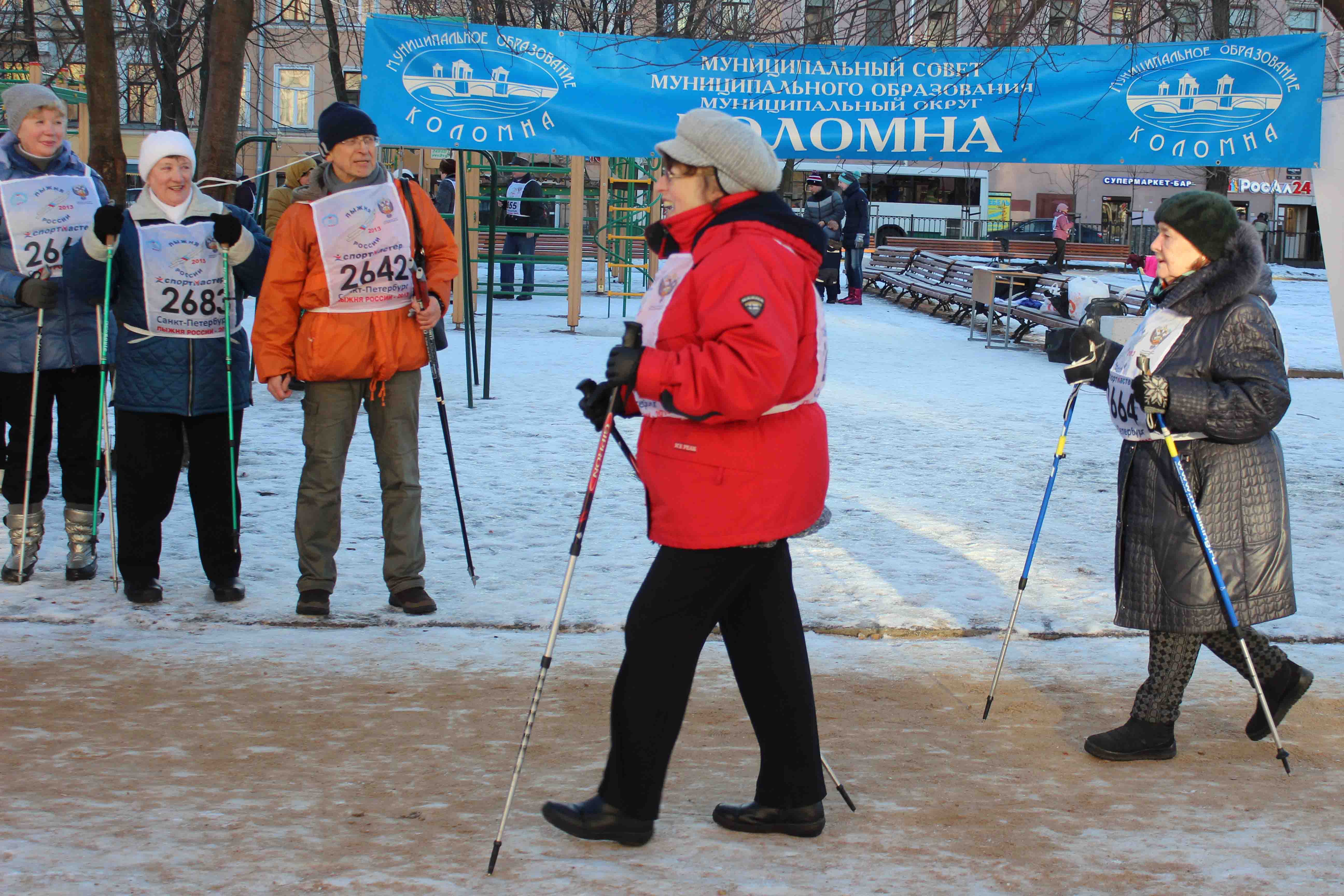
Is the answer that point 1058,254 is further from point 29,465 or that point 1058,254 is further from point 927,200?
point 29,465

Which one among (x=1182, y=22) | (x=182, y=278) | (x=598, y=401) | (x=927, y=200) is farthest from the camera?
(x=927, y=200)

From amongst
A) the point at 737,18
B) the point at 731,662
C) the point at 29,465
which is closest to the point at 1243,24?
the point at 737,18

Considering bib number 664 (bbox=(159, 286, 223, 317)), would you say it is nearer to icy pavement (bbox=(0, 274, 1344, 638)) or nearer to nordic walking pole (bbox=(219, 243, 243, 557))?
nordic walking pole (bbox=(219, 243, 243, 557))

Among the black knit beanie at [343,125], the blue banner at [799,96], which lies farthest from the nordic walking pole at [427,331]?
the blue banner at [799,96]

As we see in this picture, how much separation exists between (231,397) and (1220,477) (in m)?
3.50

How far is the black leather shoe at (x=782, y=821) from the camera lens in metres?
3.37

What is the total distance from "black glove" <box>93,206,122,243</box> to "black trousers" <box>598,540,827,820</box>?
2.87 m

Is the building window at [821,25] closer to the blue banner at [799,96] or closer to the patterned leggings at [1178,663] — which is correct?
the blue banner at [799,96]

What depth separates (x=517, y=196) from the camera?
16812 millimetres

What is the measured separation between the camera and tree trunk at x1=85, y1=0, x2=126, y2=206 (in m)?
8.25

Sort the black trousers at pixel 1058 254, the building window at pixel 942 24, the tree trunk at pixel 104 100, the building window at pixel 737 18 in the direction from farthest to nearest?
the black trousers at pixel 1058 254 → the building window at pixel 737 18 → the building window at pixel 942 24 → the tree trunk at pixel 104 100

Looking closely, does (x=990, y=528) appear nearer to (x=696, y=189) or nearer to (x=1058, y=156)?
(x=1058, y=156)

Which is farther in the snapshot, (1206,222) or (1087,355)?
(1087,355)

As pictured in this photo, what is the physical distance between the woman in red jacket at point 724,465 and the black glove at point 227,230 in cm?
240
